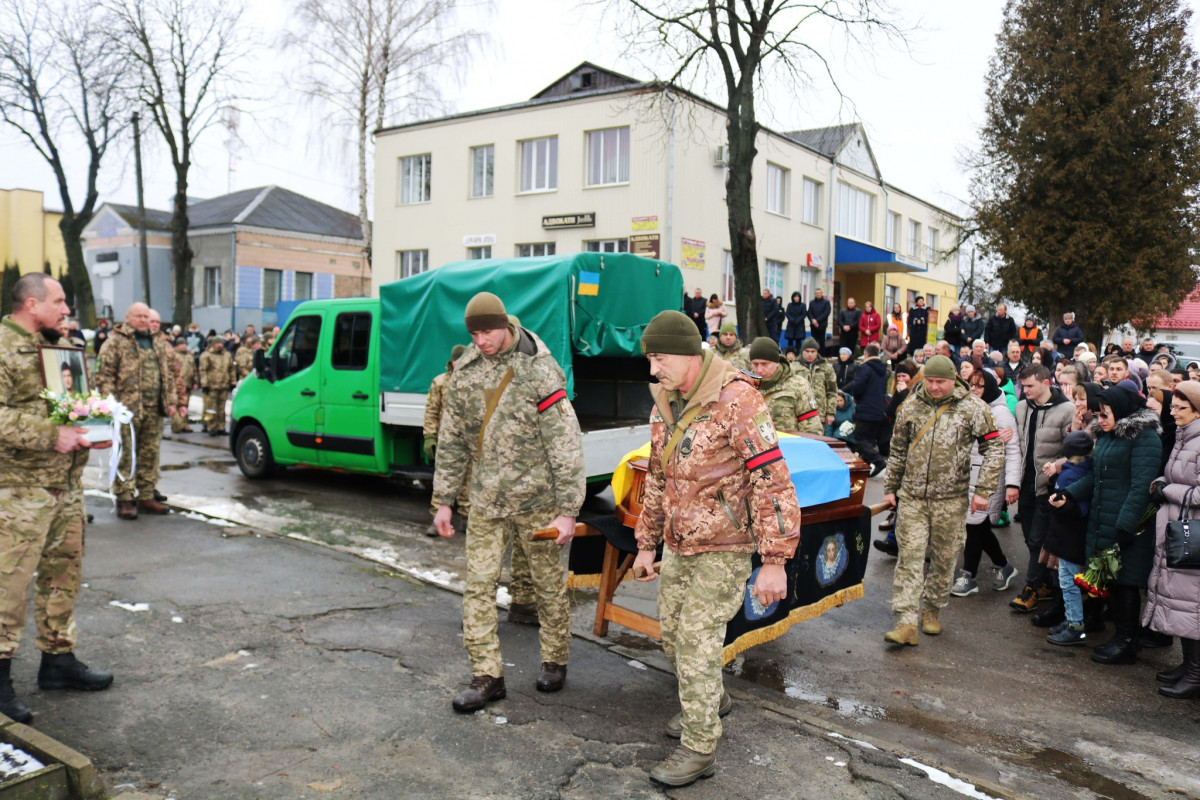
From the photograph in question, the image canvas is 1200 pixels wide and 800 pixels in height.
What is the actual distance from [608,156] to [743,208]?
9.58 metres

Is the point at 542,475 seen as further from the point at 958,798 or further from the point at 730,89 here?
the point at 730,89

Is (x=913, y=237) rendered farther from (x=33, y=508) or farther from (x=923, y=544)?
(x=33, y=508)

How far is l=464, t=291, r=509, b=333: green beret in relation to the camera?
14.9 feet

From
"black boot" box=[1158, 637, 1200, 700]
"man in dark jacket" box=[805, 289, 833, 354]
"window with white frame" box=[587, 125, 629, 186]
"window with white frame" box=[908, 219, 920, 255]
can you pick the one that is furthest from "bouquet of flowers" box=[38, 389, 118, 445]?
"window with white frame" box=[908, 219, 920, 255]

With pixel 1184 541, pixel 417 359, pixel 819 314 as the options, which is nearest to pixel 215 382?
pixel 417 359

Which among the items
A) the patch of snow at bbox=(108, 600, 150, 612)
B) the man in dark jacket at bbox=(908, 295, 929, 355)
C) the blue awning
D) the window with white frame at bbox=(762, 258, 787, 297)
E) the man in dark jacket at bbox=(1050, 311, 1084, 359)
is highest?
the blue awning

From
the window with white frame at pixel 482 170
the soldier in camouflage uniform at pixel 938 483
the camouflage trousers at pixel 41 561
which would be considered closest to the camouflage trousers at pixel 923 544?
the soldier in camouflage uniform at pixel 938 483

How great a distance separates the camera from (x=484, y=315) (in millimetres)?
4539

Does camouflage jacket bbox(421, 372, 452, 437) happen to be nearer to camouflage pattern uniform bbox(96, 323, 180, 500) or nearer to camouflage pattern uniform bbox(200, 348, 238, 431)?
camouflage pattern uniform bbox(96, 323, 180, 500)

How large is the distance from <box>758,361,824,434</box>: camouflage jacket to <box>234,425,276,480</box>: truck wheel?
262 inches

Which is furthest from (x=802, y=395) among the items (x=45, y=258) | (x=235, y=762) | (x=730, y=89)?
(x=45, y=258)

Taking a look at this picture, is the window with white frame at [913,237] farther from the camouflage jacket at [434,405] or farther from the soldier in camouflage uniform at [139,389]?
the soldier in camouflage uniform at [139,389]

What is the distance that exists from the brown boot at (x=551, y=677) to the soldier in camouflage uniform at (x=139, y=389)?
221 inches

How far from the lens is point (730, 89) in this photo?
18.8 m
